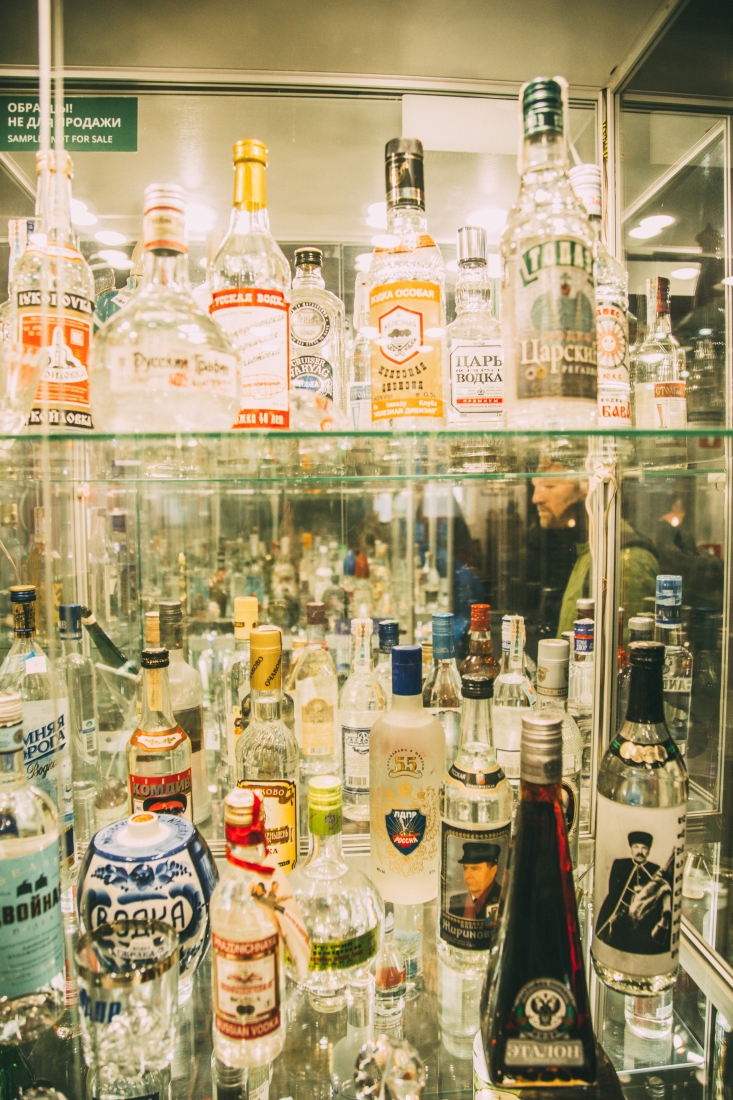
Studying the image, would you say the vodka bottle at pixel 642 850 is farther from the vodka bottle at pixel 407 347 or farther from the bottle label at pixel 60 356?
the bottle label at pixel 60 356

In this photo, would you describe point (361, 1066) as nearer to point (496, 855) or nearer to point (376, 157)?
point (496, 855)

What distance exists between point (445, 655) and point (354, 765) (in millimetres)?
255

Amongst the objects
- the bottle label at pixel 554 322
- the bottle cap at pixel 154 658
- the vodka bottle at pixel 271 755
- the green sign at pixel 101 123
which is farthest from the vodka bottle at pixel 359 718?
the green sign at pixel 101 123

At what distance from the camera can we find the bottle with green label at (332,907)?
82cm

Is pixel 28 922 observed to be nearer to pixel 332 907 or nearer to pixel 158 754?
pixel 158 754

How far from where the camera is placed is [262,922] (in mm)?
723

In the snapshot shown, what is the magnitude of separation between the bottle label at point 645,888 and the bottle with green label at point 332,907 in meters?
0.31

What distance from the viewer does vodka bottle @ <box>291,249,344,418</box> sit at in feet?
3.58

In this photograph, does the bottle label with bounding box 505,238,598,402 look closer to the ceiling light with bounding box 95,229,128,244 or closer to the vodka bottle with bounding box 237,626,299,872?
the vodka bottle with bounding box 237,626,299,872

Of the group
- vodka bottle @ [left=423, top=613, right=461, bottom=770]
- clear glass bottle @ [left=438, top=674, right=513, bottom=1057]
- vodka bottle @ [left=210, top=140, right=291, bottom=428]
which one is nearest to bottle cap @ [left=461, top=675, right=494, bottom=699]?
clear glass bottle @ [left=438, top=674, right=513, bottom=1057]

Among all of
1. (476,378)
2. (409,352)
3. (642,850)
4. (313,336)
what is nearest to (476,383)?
(476,378)

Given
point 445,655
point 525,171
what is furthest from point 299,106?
point 445,655

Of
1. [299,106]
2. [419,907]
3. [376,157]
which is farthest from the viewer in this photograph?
[376,157]

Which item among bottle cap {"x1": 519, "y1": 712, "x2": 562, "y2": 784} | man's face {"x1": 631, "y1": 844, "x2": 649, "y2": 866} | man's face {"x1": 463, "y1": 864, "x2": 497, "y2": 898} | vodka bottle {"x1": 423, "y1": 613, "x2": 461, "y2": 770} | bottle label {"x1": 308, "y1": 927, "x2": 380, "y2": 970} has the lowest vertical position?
bottle label {"x1": 308, "y1": 927, "x2": 380, "y2": 970}
